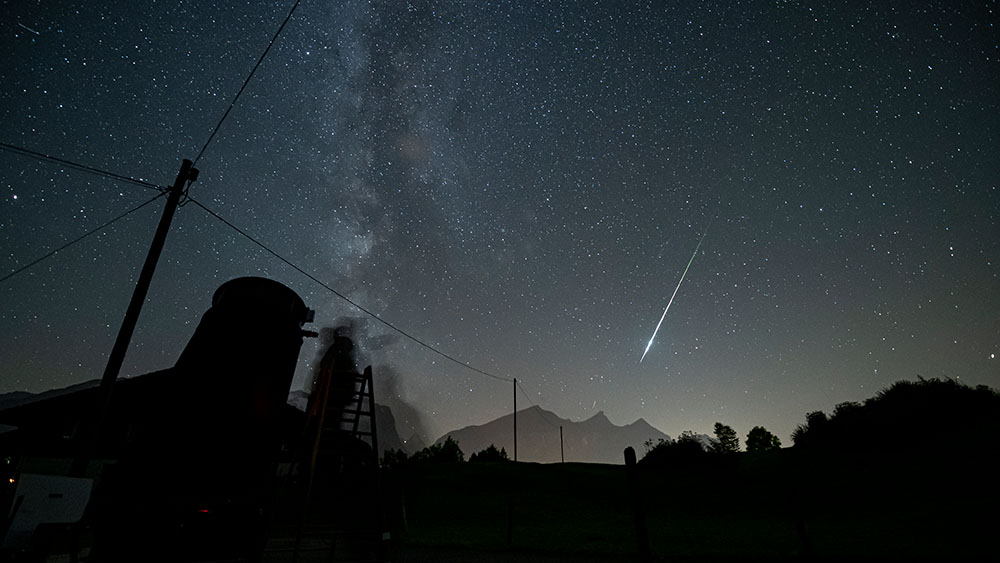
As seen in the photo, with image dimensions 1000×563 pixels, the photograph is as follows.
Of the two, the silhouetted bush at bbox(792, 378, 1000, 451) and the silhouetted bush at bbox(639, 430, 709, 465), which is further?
the silhouetted bush at bbox(639, 430, 709, 465)

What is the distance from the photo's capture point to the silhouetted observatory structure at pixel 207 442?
1185 centimetres

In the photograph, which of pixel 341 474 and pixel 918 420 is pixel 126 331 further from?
pixel 918 420

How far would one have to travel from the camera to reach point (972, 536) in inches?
615

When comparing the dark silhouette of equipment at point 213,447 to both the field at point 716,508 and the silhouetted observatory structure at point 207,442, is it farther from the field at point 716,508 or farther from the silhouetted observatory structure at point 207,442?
the field at point 716,508

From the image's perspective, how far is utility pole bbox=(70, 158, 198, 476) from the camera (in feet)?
29.2

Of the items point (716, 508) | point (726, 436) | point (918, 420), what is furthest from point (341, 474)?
point (726, 436)

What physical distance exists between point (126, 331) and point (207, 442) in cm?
497

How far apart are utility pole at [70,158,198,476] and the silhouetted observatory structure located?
2433mm

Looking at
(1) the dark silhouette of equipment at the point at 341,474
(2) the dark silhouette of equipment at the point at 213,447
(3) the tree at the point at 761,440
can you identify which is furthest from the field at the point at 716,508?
(3) the tree at the point at 761,440

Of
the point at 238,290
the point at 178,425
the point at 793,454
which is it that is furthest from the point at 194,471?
the point at 793,454

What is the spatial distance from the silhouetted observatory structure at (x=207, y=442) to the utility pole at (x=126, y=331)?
243 cm

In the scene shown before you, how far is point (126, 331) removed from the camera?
9844mm

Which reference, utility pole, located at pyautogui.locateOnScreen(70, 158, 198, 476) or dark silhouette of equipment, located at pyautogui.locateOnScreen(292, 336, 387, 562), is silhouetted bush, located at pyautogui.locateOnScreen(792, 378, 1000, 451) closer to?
dark silhouette of equipment, located at pyautogui.locateOnScreen(292, 336, 387, 562)

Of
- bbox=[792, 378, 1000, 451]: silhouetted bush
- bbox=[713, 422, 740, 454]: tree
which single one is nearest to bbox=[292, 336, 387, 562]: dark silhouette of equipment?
bbox=[792, 378, 1000, 451]: silhouetted bush
